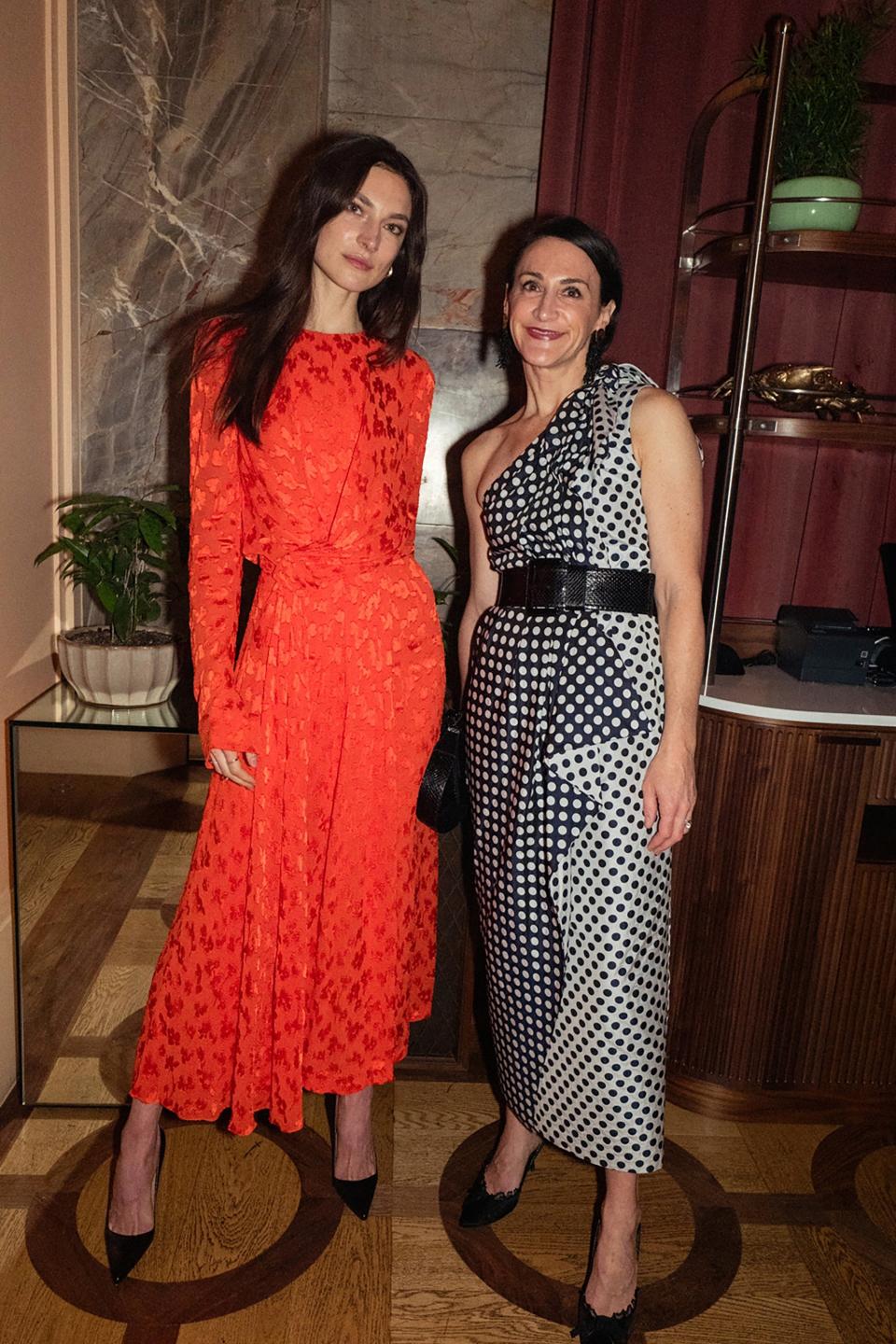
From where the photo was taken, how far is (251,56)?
2.13 m

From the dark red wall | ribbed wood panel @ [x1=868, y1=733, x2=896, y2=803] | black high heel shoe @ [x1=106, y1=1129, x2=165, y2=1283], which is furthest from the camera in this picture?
the dark red wall

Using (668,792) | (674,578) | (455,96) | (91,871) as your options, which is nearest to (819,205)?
(455,96)

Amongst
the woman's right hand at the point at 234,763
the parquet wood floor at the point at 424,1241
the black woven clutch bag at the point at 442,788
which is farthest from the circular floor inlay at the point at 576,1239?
the woman's right hand at the point at 234,763

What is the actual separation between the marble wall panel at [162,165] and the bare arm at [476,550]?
0.87 meters

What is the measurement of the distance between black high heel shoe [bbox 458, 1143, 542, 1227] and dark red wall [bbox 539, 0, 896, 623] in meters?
1.46

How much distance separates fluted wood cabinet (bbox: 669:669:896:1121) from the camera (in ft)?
6.30

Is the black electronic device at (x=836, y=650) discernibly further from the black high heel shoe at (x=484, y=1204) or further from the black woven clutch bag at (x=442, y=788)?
the black high heel shoe at (x=484, y=1204)

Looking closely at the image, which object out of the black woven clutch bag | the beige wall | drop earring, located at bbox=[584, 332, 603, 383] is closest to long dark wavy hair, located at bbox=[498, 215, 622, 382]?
drop earring, located at bbox=[584, 332, 603, 383]

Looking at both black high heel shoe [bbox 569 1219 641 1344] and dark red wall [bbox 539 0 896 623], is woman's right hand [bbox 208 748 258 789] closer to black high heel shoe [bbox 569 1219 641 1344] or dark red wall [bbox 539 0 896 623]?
black high heel shoe [bbox 569 1219 641 1344]

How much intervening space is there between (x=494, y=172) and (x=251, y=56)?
0.60 meters

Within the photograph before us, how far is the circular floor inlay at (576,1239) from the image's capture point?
1.60m

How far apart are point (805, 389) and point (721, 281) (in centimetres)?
40

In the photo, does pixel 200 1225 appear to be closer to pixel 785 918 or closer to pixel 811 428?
pixel 785 918

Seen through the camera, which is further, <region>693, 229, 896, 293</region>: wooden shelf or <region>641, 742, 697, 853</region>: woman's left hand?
<region>693, 229, 896, 293</region>: wooden shelf
